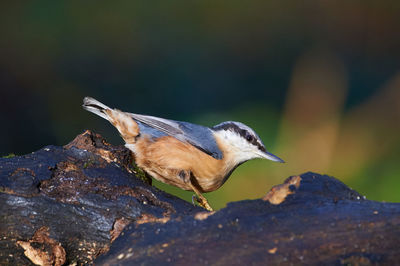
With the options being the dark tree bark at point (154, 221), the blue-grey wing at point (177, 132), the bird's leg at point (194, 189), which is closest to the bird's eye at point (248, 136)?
the blue-grey wing at point (177, 132)

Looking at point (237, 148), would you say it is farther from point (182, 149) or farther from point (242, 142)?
point (182, 149)

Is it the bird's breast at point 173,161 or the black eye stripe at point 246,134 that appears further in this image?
the black eye stripe at point 246,134

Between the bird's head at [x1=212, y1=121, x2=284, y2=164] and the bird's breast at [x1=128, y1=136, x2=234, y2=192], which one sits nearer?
the bird's breast at [x1=128, y1=136, x2=234, y2=192]

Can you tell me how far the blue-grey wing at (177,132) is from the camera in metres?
2.65

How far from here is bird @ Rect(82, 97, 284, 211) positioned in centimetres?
260

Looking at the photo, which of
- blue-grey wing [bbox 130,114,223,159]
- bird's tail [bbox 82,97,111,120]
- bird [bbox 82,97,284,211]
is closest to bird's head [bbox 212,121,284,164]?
bird [bbox 82,97,284,211]

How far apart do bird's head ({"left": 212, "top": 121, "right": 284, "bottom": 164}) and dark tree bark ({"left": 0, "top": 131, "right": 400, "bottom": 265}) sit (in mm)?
891

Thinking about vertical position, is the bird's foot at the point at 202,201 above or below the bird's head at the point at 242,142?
below

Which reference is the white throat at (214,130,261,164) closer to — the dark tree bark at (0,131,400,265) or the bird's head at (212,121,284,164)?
the bird's head at (212,121,284,164)

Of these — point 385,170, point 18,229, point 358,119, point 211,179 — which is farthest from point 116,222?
point 358,119

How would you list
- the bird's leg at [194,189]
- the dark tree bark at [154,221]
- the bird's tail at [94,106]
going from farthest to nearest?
the bird's tail at [94,106] → the bird's leg at [194,189] → the dark tree bark at [154,221]

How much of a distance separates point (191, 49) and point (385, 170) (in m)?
2.03

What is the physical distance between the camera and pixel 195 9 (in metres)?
4.21

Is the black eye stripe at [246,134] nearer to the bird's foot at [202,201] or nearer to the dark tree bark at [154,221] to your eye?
the bird's foot at [202,201]
